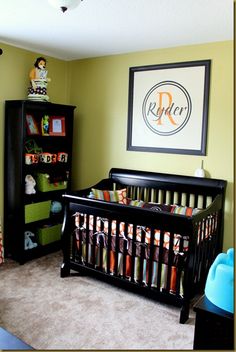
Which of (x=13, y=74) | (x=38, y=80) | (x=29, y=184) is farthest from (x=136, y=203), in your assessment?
(x=13, y=74)

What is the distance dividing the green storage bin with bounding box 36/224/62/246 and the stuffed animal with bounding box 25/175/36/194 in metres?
0.47

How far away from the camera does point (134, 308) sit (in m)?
2.59

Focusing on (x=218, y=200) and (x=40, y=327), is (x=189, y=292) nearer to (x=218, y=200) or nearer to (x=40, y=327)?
(x=218, y=200)

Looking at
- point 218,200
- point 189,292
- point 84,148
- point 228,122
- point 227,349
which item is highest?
point 228,122

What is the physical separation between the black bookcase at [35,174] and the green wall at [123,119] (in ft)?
0.96

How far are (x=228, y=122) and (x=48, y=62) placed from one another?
6.99ft

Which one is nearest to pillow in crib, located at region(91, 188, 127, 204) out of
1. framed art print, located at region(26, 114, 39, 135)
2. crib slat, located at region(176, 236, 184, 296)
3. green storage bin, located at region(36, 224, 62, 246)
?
green storage bin, located at region(36, 224, 62, 246)

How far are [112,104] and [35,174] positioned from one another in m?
1.16

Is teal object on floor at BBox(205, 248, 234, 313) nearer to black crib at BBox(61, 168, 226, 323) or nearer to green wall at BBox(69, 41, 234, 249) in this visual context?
black crib at BBox(61, 168, 226, 323)

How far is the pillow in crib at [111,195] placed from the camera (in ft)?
10.9

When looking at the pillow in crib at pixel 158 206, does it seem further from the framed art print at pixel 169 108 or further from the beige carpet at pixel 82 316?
the beige carpet at pixel 82 316

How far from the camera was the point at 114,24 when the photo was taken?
106 inches

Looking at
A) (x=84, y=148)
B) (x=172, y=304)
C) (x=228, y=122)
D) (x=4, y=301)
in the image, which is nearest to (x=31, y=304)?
(x=4, y=301)

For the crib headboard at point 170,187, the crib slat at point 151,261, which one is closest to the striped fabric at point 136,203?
the crib headboard at point 170,187
